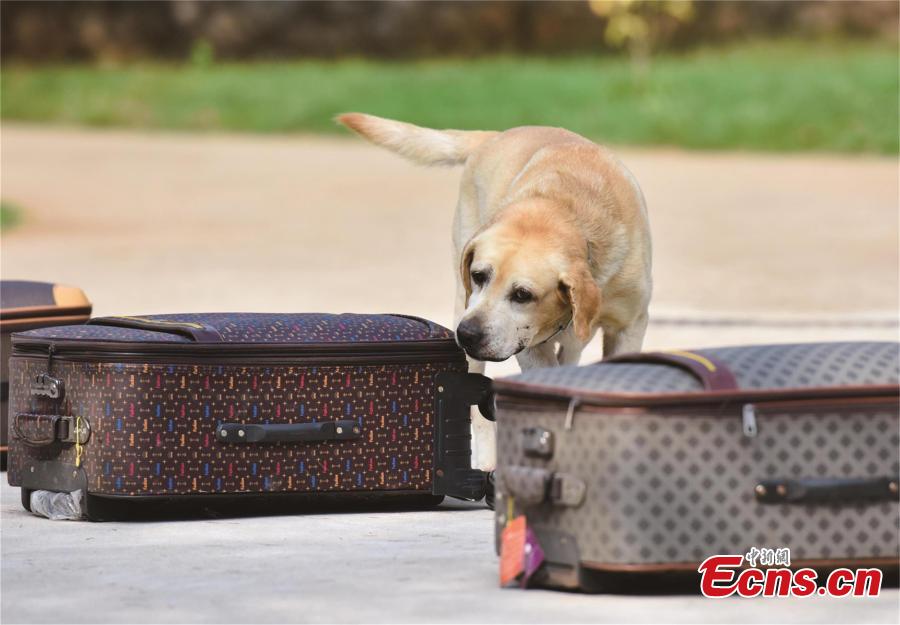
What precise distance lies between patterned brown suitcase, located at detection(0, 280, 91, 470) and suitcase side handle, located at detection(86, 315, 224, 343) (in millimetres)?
958

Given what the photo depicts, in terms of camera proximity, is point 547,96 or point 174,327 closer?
point 174,327

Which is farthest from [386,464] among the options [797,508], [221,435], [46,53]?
[46,53]

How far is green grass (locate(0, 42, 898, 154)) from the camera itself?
21.1 m

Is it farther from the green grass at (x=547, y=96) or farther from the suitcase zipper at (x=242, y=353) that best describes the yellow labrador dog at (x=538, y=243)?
the green grass at (x=547, y=96)

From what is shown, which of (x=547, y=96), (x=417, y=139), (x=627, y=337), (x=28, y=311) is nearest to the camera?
(x=627, y=337)

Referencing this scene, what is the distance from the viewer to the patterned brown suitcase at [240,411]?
12.6ft

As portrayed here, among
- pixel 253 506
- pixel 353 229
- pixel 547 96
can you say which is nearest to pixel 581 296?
pixel 253 506

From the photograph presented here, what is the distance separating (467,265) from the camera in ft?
14.3

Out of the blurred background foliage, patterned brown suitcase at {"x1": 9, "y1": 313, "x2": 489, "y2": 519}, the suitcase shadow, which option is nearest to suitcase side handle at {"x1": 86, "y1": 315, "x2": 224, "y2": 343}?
patterned brown suitcase at {"x1": 9, "y1": 313, "x2": 489, "y2": 519}

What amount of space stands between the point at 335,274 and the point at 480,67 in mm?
12093

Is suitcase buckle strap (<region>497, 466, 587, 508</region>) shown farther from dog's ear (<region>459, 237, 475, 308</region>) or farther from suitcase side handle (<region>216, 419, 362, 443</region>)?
dog's ear (<region>459, 237, 475, 308</region>)

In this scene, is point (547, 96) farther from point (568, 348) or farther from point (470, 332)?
point (470, 332)

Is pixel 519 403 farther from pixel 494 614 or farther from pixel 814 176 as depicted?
pixel 814 176

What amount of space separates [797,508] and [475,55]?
2490 centimetres
